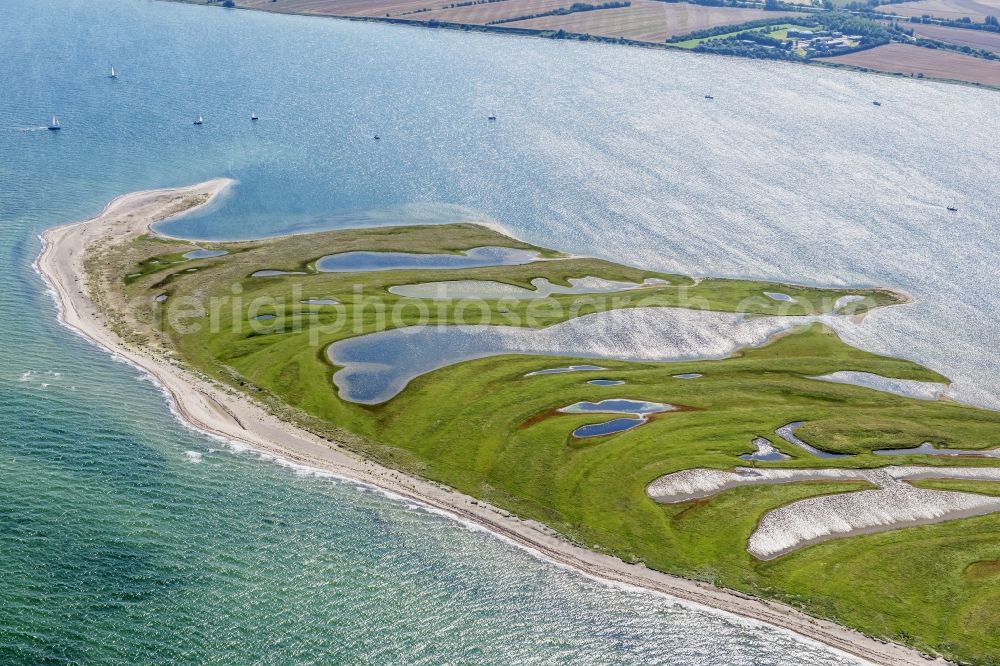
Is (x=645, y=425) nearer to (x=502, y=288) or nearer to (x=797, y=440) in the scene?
(x=797, y=440)

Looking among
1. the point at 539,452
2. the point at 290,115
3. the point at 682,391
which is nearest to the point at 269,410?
the point at 539,452

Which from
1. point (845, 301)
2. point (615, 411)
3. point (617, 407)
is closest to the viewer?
point (615, 411)

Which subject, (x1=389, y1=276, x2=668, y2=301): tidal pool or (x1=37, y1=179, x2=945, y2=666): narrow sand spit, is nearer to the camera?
(x1=37, y1=179, x2=945, y2=666): narrow sand spit

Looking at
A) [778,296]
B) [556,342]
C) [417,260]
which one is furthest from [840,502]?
[417,260]

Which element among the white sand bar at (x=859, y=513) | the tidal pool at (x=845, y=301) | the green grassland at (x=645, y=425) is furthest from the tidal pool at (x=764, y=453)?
the tidal pool at (x=845, y=301)

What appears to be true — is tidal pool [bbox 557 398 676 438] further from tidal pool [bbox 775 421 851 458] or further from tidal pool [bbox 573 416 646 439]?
tidal pool [bbox 775 421 851 458]

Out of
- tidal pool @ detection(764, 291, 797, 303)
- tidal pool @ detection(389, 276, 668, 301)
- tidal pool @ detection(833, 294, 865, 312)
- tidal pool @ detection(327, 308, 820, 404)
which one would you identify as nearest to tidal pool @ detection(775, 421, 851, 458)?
tidal pool @ detection(327, 308, 820, 404)

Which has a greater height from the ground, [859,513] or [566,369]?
[566,369]
